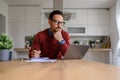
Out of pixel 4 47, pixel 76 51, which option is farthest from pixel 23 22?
pixel 76 51

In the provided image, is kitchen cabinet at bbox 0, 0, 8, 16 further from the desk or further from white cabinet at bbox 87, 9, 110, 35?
the desk

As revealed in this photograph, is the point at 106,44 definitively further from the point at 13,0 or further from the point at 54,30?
the point at 54,30

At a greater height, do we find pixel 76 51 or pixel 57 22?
pixel 57 22

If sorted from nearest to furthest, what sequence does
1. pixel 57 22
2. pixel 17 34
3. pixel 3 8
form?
pixel 57 22
pixel 3 8
pixel 17 34

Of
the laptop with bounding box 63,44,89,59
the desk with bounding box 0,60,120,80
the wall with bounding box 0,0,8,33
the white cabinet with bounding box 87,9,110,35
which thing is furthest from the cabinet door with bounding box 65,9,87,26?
the desk with bounding box 0,60,120,80

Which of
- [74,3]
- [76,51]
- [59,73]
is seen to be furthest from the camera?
[74,3]

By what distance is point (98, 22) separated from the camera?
679cm

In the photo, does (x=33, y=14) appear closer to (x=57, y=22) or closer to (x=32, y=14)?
(x=32, y=14)

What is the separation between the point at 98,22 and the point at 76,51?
499 centimetres

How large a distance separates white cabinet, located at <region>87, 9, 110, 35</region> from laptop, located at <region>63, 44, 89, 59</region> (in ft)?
15.6

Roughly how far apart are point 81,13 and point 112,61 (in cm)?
184

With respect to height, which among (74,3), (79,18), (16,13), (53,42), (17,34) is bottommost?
(53,42)

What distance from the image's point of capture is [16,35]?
6375 mm

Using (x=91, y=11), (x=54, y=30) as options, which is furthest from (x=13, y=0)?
(x=54, y=30)
